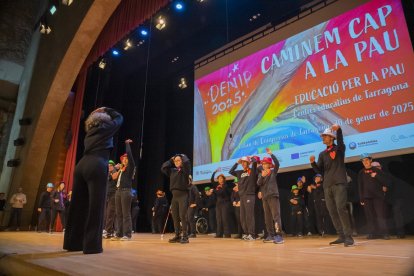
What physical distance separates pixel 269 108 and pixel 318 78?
50.1 inches

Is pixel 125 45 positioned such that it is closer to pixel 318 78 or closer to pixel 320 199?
pixel 318 78

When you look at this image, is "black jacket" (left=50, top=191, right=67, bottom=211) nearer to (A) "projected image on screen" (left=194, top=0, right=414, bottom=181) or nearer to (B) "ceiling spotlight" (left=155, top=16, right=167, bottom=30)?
(A) "projected image on screen" (left=194, top=0, right=414, bottom=181)

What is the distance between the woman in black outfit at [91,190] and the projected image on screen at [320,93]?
14.7 ft

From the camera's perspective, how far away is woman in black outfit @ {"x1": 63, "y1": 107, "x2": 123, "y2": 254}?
284 centimetres

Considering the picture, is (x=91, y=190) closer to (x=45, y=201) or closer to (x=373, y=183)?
(x=373, y=183)

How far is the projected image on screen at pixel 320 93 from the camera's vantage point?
5.60m

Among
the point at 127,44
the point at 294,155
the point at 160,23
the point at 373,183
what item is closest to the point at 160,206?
the point at 294,155

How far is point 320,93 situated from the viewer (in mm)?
6531

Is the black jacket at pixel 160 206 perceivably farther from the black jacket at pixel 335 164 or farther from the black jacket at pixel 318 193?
the black jacket at pixel 335 164

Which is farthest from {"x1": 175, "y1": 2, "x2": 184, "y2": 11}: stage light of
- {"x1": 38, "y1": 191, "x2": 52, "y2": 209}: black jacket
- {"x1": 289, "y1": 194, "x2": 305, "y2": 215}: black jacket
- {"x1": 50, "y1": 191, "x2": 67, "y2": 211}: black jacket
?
{"x1": 38, "y1": 191, "x2": 52, "y2": 209}: black jacket

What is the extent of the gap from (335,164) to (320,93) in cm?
295

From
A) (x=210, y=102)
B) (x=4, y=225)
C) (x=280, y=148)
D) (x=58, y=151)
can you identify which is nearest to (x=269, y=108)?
(x=280, y=148)

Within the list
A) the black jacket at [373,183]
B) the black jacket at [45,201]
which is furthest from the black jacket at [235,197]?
the black jacket at [45,201]

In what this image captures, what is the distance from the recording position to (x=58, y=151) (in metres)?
10.7
